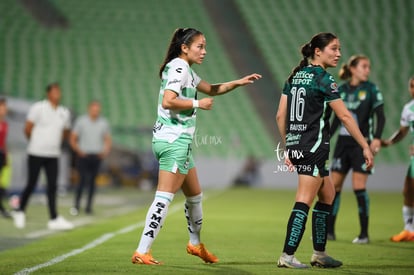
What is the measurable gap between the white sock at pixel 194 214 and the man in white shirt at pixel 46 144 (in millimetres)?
4784

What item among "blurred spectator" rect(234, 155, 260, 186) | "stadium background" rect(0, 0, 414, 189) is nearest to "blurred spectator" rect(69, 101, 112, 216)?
"stadium background" rect(0, 0, 414, 189)

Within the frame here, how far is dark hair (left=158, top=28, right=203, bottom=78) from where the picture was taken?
6.42 meters

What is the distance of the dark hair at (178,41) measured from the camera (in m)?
6.42

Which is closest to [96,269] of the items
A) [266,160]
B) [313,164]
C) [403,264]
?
[313,164]

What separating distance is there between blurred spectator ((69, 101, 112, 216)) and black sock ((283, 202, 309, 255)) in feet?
28.5

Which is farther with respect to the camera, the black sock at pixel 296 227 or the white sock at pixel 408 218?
the white sock at pixel 408 218

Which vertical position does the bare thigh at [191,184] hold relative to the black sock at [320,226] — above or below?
above

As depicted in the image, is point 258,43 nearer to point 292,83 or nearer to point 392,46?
point 392,46

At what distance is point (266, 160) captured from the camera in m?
26.3

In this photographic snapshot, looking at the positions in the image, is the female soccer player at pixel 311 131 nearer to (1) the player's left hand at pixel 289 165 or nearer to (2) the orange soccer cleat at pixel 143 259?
(1) the player's left hand at pixel 289 165

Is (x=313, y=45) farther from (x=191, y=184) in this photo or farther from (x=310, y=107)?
(x=191, y=184)

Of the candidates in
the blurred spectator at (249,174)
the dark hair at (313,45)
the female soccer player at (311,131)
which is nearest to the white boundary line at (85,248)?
the female soccer player at (311,131)

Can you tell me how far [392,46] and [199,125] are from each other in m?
8.32

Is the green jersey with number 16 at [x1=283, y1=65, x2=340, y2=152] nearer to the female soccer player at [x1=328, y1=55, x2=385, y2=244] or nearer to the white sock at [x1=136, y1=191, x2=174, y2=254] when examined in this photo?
the white sock at [x1=136, y1=191, x2=174, y2=254]
